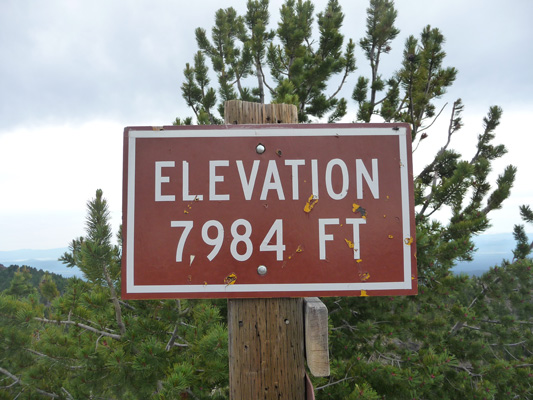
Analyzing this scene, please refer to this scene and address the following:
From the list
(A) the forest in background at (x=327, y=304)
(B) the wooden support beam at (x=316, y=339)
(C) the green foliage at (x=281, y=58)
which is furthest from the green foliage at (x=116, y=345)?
(C) the green foliage at (x=281, y=58)

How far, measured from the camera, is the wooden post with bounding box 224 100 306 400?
113cm

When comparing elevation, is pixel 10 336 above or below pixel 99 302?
below

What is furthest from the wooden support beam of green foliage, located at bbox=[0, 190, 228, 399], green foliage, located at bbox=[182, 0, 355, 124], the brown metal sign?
green foliage, located at bbox=[182, 0, 355, 124]

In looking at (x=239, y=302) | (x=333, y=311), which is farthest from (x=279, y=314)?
(x=333, y=311)

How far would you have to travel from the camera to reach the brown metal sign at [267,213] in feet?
3.71

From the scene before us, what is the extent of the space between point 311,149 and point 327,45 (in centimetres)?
504

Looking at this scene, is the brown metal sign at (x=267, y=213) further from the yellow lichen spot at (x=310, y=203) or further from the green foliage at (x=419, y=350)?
the green foliage at (x=419, y=350)

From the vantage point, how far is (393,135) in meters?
1.21

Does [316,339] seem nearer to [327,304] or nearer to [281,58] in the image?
[327,304]

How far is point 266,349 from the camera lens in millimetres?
1146

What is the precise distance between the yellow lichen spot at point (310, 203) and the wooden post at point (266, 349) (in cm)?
29

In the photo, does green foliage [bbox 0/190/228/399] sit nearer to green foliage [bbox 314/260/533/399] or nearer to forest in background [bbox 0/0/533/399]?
forest in background [bbox 0/0/533/399]

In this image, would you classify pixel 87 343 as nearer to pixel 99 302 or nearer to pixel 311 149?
pixel 99 302

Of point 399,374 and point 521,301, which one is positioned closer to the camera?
point 399,374
